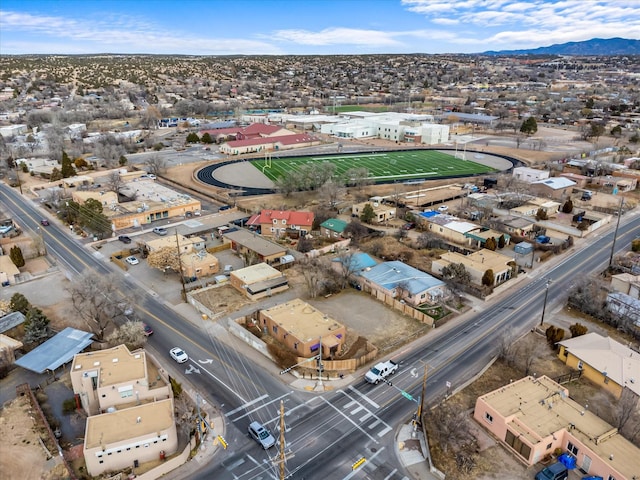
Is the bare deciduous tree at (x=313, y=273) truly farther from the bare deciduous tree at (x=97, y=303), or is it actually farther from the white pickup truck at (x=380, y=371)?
the bare deciduous tree at (x=97, y=303)

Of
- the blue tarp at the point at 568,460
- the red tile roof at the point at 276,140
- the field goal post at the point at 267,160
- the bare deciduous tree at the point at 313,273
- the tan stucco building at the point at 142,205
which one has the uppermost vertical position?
the red tile roof at the point at 276,140

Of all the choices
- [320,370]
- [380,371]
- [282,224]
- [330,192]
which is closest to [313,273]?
[320,370]

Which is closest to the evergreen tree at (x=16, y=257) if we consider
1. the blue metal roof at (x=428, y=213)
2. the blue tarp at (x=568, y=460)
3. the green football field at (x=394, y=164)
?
the green football field at (x=394, y=164)

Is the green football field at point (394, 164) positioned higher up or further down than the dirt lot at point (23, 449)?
higher up

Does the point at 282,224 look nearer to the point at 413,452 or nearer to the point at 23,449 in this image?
the point at 413,452

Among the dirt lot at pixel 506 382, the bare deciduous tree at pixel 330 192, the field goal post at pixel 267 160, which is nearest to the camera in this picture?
the dirt lot at pixel 506 382

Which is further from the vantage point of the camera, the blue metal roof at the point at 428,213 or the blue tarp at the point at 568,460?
the blue metal roof at the point at 428,213

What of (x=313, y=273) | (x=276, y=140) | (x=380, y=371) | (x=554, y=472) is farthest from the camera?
(x=276, y=140)
